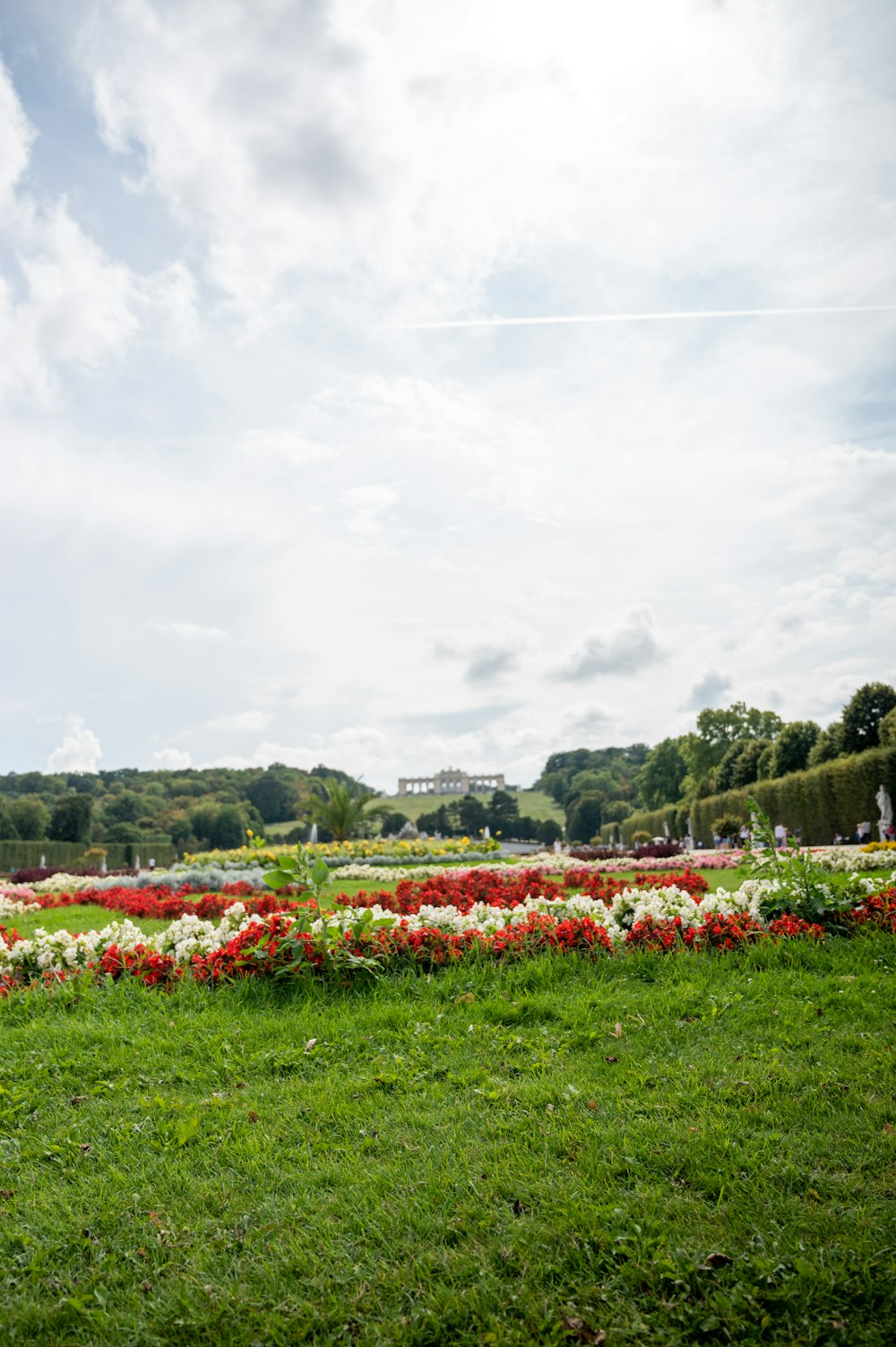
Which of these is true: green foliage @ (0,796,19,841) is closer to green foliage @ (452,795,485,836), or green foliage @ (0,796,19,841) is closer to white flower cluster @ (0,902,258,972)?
green foliage @ (452,795,485,836)

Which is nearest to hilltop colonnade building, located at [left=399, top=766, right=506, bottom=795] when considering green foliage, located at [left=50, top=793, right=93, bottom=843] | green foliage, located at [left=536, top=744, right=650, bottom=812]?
green foliage, located at [left=536, top=744, right=650, bottom=812]

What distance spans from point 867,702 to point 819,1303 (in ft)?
89.4

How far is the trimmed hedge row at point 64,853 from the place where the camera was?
124 ft

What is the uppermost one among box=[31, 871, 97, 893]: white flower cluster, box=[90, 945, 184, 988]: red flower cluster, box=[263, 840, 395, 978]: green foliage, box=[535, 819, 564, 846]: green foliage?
box=[263, 840, 395, 978]: green foliage

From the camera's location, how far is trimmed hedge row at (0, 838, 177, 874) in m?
37.7

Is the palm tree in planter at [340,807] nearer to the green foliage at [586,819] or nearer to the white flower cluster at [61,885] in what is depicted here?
the white flower cluster at [61,885]

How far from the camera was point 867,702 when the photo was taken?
2656 cm

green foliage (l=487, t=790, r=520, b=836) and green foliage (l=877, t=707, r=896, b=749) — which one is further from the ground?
green foliage (l=877, t=707, r=896, b=749)

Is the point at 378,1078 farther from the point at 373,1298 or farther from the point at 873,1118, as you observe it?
the point at 873,1118

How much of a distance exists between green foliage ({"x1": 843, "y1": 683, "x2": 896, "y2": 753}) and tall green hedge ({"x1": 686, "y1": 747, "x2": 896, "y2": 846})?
1958mm

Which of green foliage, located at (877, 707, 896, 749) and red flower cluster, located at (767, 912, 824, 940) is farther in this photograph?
Result: green foliage, located at (877, 707, 896, 749)

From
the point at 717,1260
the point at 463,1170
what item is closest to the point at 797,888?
the point at 463,1170

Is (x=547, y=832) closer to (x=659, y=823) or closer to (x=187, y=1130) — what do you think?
(x=659, y=823)

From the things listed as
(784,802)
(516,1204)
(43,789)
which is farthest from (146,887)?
(43,789)
